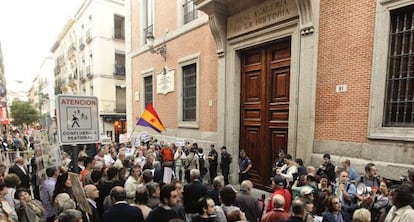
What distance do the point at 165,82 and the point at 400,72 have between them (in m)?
10.4

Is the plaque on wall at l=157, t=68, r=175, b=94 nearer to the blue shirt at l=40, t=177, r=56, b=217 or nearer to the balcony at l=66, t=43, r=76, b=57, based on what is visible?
the blue shirt at l=40, t=177, r=56, b=217

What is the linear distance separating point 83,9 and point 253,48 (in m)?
25.0

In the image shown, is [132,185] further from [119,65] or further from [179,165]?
[119,65]

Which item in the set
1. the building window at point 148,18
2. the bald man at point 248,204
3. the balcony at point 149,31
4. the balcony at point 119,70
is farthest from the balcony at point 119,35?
the bald man at point 248,204

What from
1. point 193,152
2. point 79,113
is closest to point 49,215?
point 79,113

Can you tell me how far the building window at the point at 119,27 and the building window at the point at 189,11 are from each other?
15829 mm

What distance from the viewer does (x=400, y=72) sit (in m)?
5.87

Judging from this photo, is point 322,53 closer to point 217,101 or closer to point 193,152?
point 217,101

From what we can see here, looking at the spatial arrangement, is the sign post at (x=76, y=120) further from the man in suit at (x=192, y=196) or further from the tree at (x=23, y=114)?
the tree at (x=23, y=114)

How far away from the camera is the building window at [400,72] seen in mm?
5707

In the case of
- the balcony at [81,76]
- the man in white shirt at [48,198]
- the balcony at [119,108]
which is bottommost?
the man in white shirt at [48,198]

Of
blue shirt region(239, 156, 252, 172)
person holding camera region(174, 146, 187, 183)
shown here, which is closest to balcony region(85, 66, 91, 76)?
person holding camera region(174, 146, 187, 183)

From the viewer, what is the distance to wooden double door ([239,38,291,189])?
8305 mm

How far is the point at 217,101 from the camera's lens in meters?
A: 10.5
